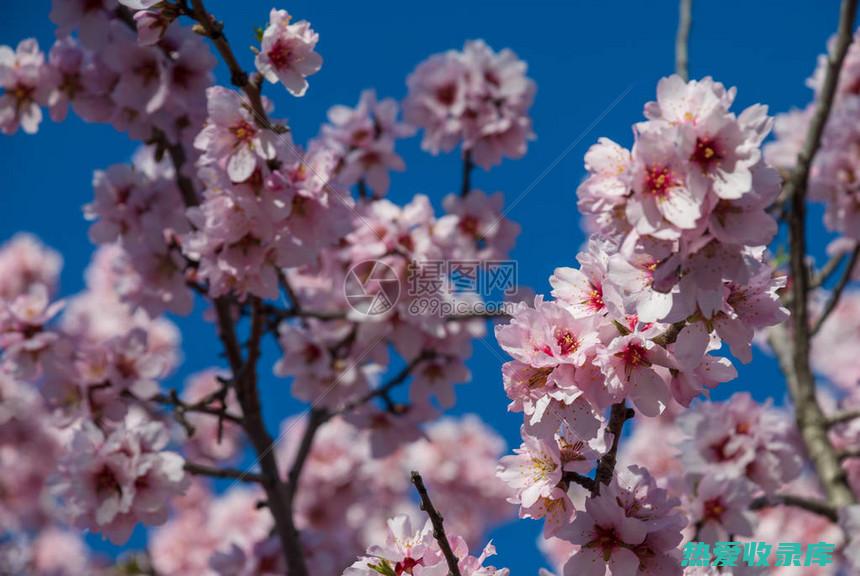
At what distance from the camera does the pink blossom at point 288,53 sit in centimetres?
288

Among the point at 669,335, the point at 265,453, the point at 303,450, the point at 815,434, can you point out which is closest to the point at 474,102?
the point at 303,450

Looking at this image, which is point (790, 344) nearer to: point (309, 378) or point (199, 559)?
point (309, 378)

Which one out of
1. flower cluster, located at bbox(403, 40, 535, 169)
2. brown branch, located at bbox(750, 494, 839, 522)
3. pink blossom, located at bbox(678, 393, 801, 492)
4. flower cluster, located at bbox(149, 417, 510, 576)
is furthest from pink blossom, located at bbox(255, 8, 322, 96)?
flower cluster, located at bbox(149, 417, 510, 576)

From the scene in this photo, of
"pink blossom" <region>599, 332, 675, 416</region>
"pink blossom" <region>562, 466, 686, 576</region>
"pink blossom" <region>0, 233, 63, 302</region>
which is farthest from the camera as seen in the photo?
"pink blossom" <region>0, 233, 63, 302</region>

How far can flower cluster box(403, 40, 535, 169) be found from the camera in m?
4.52

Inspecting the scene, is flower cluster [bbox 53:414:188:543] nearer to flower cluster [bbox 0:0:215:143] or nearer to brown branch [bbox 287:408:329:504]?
brown branch [bbox 287:408:329:504]

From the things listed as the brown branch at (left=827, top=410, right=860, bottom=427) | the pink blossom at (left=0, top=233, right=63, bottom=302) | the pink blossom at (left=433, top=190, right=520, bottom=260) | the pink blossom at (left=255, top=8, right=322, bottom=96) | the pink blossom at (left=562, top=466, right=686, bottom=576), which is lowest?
the pink blossom at (left=562, top=466, right=686, bottom=576)

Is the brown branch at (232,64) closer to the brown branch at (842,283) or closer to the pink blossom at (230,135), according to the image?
the pink blossom at (230,135)

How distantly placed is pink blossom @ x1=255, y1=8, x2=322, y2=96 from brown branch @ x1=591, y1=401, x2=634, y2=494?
5.11 feet

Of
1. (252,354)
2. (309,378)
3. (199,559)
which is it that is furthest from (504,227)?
(199,559)

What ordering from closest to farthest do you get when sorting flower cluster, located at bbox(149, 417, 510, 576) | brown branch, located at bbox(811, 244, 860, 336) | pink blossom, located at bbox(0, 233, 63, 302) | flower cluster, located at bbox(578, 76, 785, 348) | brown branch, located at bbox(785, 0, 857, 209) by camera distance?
flower cluster, located at bbox(578, 76, 785, 348) → brown branch, located at bbox(785, 0, 857, 209) → brown branch, located at bbox(811, 244, 860, 336) → flower cluster, located at bbox(149, 417, 510, 576) → pink blossom, located at bbox(0, 233, 63, 302)

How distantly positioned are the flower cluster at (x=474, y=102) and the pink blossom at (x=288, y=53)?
65.1 inches

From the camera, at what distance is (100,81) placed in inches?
151

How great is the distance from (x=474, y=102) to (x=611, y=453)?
2802 millimetres
